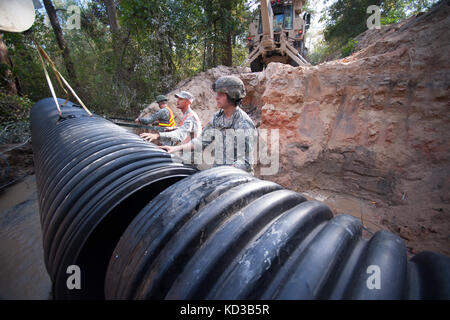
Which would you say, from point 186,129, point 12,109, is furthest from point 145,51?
point 186,129

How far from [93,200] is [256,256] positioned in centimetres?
117

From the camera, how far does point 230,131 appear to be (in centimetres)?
265

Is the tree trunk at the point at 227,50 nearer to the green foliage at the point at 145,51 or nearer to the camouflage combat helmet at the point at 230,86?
the green foliage at the point at 145,51

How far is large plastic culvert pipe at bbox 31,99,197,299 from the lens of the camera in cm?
124

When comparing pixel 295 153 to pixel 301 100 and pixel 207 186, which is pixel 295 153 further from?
pixel 207 186

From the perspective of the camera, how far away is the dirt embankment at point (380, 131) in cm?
298

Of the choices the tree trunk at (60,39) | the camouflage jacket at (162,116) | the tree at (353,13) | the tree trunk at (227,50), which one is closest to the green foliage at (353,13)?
the tree at (353,13)

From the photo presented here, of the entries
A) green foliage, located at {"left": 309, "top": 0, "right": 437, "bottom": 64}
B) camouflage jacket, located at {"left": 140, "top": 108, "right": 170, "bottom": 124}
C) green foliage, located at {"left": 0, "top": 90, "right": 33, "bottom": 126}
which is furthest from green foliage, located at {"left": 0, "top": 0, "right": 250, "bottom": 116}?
green foliage, located at {"left": 309, "top": 0, "right": 437, "bottom": 64}

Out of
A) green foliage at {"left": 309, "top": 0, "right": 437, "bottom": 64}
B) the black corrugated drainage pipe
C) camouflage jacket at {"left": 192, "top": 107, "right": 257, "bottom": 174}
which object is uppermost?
green foliage at {"left": 309, "top": 0, "right": 437, "bottom": 64}

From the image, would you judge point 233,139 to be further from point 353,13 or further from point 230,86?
point 353,13

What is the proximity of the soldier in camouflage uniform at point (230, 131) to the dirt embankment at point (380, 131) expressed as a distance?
2.01 m

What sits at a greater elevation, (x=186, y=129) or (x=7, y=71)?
(x=7, y=71)

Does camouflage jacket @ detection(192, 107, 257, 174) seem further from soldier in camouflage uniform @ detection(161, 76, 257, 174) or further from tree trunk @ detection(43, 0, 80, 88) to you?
tree trunk @ detection(43, 0, 80, 88)
